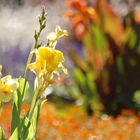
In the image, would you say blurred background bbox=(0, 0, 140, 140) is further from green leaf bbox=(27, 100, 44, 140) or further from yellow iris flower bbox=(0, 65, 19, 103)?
yellow iris flower bbox=(0, 65, 19, 103)

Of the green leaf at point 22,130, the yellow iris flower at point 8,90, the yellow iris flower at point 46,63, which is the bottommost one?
the green leaf at point 22,130

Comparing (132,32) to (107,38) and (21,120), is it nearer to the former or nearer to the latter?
(107,38)

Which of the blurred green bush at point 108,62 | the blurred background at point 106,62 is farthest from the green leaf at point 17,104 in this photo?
the blurred green bush at point 108,62

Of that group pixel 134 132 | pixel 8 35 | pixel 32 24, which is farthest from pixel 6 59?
pixel 134 132

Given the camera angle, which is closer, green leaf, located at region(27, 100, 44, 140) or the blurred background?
green leaf, located at region(27, 100, 44, 140)

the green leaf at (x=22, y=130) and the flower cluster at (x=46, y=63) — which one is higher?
the flower cluster at (x=46, y=63)

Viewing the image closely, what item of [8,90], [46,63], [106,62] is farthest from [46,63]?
[106,62]

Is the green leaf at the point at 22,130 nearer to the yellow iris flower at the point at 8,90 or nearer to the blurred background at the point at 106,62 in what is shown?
the yellow iris flower at the point at 8,90

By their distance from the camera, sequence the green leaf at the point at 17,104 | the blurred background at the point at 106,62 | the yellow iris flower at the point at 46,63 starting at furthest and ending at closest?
the blurred background at the point at 106,62, the green leaf at the point at 17,104, the yellow iris flower at the point at 46,63

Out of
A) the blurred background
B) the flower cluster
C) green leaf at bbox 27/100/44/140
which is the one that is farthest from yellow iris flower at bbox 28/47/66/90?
the blurred background

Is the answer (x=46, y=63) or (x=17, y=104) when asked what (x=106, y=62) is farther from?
(x=46, y=63)

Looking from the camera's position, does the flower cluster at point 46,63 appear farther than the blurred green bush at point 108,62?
No
